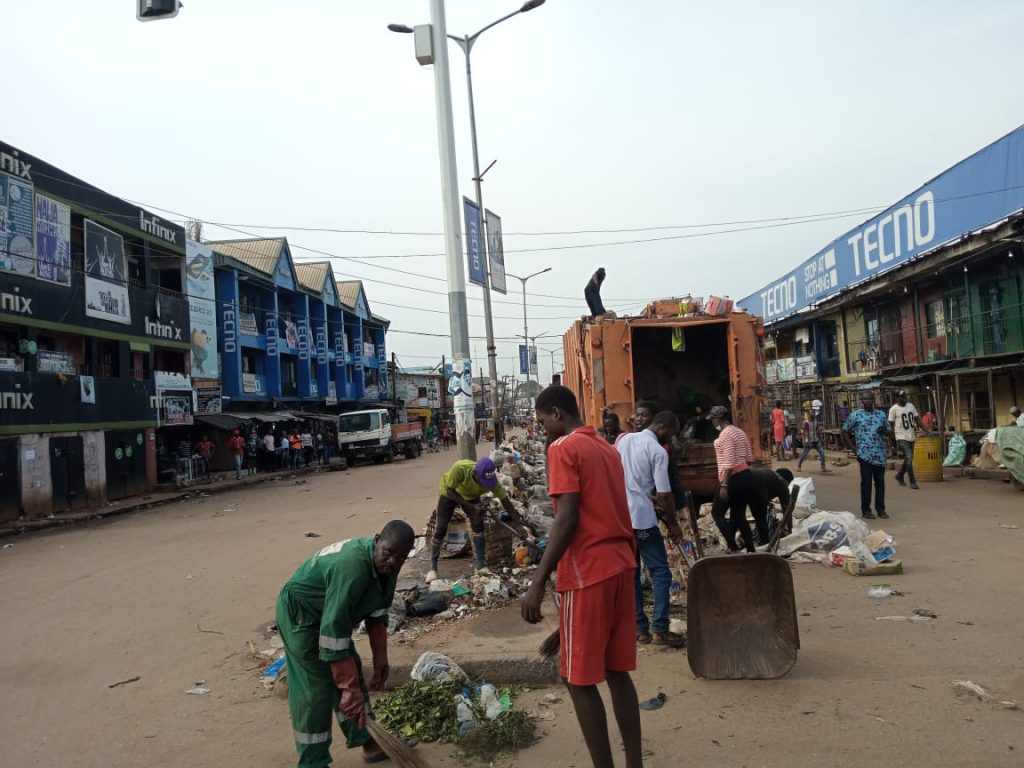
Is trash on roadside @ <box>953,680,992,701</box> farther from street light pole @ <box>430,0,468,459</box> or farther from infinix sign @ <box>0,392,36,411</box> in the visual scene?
infinix sign @ <box>0,392,36,411</box>

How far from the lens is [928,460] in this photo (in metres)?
13.7

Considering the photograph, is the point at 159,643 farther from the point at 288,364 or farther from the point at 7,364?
the point at 288,364

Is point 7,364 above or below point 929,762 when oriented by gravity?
above

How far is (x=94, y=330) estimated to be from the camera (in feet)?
64.5

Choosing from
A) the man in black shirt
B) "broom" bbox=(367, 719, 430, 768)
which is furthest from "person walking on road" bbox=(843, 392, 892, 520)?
"broom" bbox=(367, 719, 430, 768)

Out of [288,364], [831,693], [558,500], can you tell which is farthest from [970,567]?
[288,364]

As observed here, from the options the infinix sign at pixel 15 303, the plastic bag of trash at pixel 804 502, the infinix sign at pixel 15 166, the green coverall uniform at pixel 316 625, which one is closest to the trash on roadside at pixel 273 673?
the green coverall uniform at pixel 316 625

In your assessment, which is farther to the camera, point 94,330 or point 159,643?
point 94,330

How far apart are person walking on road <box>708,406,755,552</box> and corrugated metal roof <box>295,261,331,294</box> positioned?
3564 centimetres

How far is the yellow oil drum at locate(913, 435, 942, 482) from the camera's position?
13.7 meters

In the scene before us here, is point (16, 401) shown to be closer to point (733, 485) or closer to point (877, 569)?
point (733, 485)

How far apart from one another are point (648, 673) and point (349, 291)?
45459 mm

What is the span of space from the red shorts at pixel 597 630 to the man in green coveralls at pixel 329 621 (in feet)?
2.46

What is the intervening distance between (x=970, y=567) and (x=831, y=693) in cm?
369
